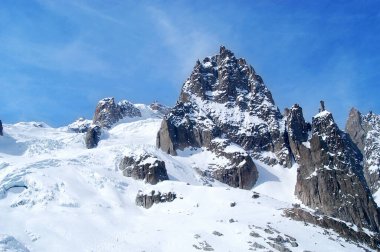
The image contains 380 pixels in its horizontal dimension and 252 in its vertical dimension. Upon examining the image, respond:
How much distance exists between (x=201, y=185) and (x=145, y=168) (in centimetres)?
1953

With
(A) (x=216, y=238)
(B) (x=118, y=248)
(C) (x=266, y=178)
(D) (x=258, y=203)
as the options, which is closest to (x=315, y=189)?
(C) (x=266, y=178)

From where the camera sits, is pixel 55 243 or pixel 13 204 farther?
pixel 13 204

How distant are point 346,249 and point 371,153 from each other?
103214mm

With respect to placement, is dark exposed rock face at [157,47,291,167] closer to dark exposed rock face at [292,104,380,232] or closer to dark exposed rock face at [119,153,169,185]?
dark exposed rock face at [292,104,380,232]

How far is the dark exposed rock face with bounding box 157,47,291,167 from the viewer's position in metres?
172

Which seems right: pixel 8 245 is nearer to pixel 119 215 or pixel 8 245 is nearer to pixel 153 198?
pixel 119 215

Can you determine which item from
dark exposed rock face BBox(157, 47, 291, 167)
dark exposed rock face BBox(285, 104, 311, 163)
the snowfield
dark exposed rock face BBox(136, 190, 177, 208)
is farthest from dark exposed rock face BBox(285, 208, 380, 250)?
dark exposed rock face BBox(157, 47, 291, 167)

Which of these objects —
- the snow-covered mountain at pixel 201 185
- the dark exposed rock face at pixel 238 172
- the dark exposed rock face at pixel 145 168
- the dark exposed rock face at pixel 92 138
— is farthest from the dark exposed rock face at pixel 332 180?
the dark exposed rock face at pixel 92 138

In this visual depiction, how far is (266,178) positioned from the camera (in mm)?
160625

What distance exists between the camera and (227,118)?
607ft

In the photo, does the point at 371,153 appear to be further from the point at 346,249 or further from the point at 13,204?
the point at 13,204

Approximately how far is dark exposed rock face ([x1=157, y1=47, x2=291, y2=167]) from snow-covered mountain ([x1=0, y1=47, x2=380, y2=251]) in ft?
1.27

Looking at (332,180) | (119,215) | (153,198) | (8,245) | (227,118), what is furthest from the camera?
(227,118)

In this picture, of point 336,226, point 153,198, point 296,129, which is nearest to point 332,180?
point 296,129
